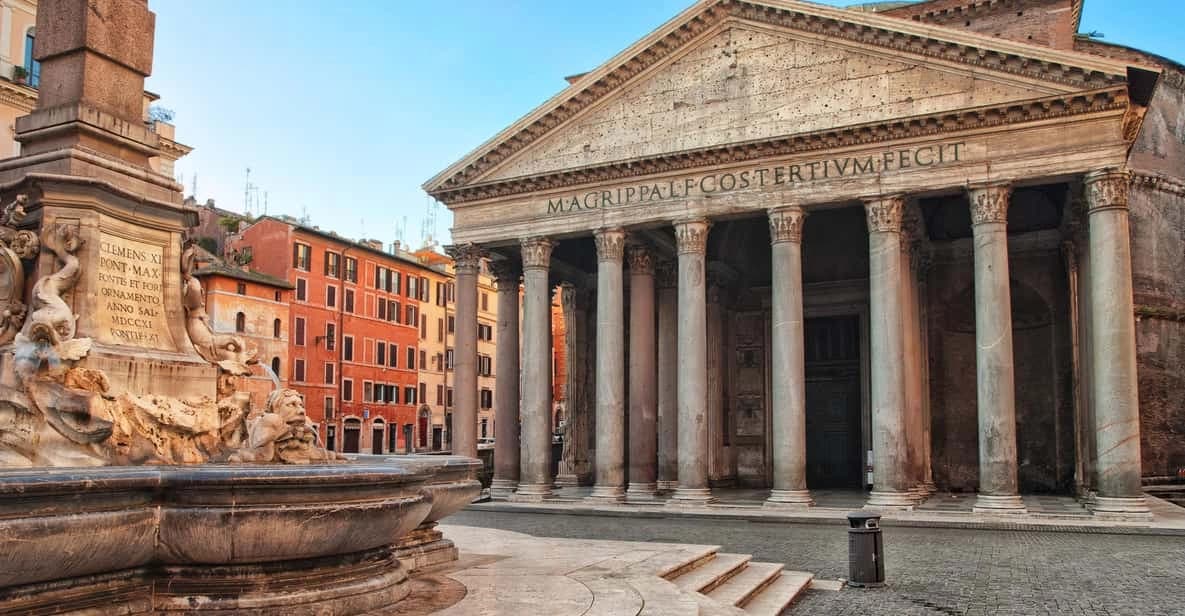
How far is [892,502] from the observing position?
1994cm

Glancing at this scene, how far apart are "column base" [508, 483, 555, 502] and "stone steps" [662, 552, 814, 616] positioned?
1310 cm

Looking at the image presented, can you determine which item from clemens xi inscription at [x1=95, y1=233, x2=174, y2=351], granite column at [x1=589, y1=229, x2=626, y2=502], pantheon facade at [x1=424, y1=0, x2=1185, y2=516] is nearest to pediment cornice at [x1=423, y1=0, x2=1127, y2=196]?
pantheon facade at [x1=424, y1=0, x2=1185, y2=516]

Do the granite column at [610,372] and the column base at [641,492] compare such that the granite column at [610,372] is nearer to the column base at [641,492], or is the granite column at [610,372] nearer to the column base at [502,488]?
the column base at [641,492]

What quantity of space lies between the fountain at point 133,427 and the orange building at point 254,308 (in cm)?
3193

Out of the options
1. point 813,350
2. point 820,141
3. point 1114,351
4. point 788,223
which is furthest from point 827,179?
point 813,350

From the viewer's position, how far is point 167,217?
7.54 meters

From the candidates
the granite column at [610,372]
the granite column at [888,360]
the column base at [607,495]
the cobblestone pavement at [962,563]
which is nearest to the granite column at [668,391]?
the column base at [607,495]

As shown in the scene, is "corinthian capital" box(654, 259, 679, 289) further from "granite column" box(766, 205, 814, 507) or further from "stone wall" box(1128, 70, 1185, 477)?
"stone wall" box(1128, 70, 1185, 477)

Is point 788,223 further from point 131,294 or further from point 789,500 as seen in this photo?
point 131,294

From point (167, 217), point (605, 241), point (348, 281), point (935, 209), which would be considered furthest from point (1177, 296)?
point (348, 281)

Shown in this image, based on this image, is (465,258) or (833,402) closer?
(465,258)

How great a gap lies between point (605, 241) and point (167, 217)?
1661 cm

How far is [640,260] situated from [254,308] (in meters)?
22.9

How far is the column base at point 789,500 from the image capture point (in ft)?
68.2
